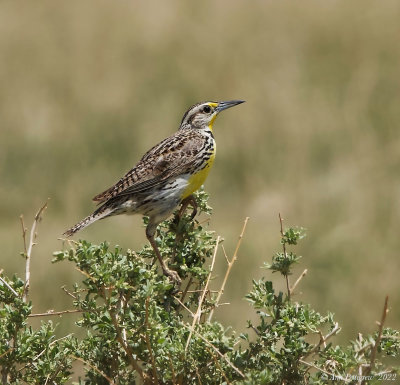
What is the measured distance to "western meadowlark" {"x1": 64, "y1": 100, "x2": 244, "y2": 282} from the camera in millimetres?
4969

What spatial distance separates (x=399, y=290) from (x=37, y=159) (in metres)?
3.41

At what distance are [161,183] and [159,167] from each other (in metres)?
0.15

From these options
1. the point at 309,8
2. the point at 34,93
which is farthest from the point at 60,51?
the point at 309,8

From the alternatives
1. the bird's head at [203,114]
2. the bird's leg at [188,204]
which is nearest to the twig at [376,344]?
the bird's leg at [188,204]

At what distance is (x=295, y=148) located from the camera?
29.5 ft

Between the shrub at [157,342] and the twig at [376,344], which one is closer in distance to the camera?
the twig at [376,344]

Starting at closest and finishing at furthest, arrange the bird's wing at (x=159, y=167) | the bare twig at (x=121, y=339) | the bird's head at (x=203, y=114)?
the bare twig at (x=121, y=339)
the bird's wing at (x=159, y=167)
the bird's head at (x=203, y=114)

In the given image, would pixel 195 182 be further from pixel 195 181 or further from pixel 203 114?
pixel 203 114

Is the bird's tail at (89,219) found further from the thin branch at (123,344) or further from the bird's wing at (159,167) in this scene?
the thin branch at (123,344)

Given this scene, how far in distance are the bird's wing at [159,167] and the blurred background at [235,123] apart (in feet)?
5.00

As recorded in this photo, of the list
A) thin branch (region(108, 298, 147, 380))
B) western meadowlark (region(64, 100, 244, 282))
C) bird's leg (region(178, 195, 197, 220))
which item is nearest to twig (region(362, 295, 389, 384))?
thin branch (region(108, 298, 147, 380))

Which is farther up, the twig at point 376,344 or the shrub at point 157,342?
the shrub at point 157,342

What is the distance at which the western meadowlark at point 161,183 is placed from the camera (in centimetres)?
497

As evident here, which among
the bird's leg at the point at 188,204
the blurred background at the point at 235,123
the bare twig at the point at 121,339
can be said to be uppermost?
the blurred background at the point at 235,123
